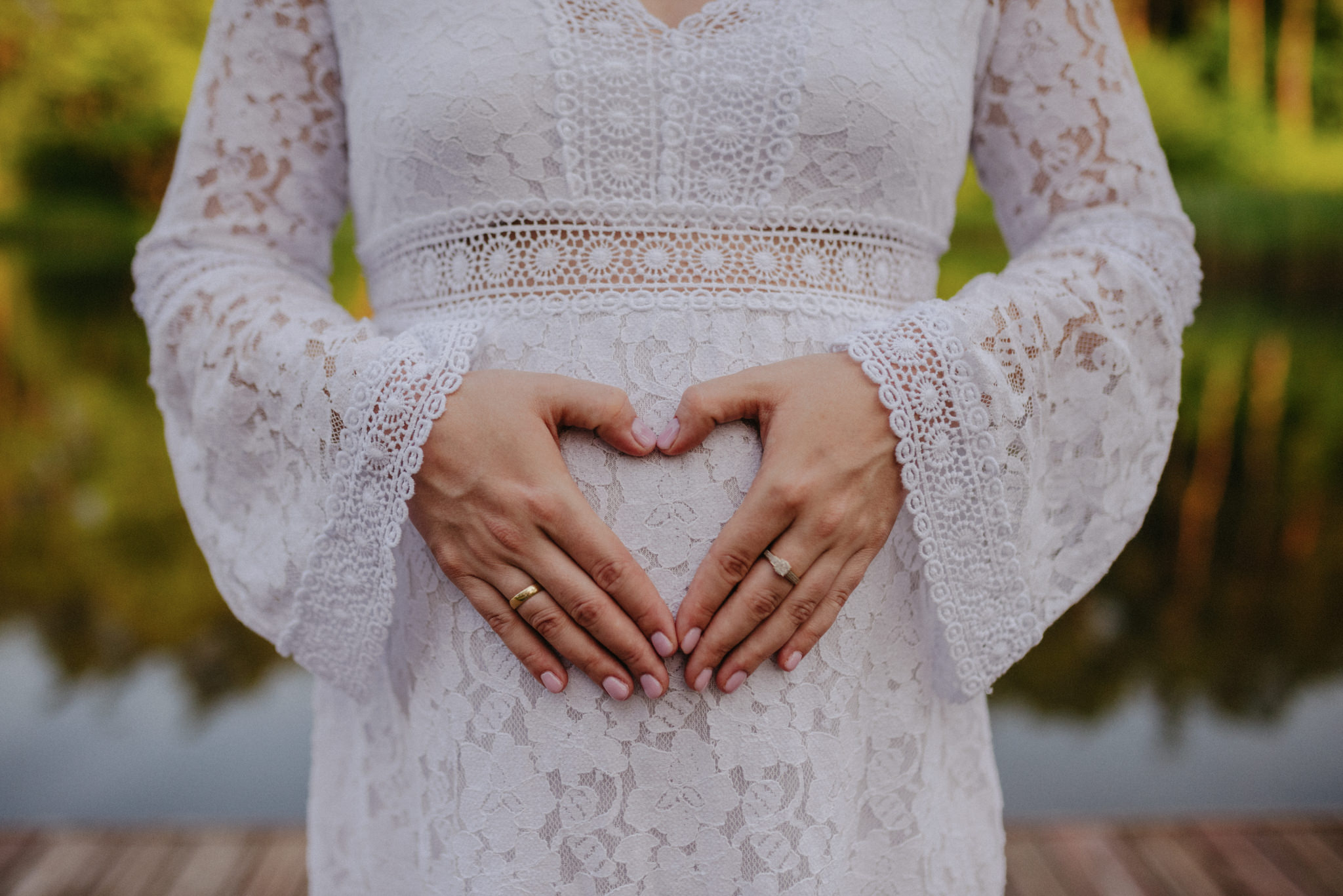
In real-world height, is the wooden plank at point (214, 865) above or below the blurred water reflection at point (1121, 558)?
above

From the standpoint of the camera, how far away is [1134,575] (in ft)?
15.7

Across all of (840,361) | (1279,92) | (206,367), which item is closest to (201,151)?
(206,367)

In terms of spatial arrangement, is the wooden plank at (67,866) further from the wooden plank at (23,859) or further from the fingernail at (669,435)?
the fingernail at (669,435)

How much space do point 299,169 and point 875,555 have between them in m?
0.74

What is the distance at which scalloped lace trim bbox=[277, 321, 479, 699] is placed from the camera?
2.33 ft

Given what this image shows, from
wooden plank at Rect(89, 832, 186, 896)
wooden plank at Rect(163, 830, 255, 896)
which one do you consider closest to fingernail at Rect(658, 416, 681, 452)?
wooden plank at Rect(163, 830, 255, 896)

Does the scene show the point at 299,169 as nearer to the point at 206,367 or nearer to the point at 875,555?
the point at 206,367

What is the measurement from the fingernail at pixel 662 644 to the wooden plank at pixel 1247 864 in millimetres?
2358

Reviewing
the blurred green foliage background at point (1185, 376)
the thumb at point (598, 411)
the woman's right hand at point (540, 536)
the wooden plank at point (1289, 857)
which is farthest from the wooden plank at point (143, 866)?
the wooden plank at point (1289, 857)

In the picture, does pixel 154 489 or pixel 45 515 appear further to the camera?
pixel 154 489

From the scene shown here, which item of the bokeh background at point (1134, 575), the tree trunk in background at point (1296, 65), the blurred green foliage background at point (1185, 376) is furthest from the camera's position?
the tree trunk in background at point (1296, 65)

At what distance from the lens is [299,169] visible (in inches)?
36.9

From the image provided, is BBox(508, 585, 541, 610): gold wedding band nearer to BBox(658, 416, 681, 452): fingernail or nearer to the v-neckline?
BBox(658, 416, 681, 452): fingernail

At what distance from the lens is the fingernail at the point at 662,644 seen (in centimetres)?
70
